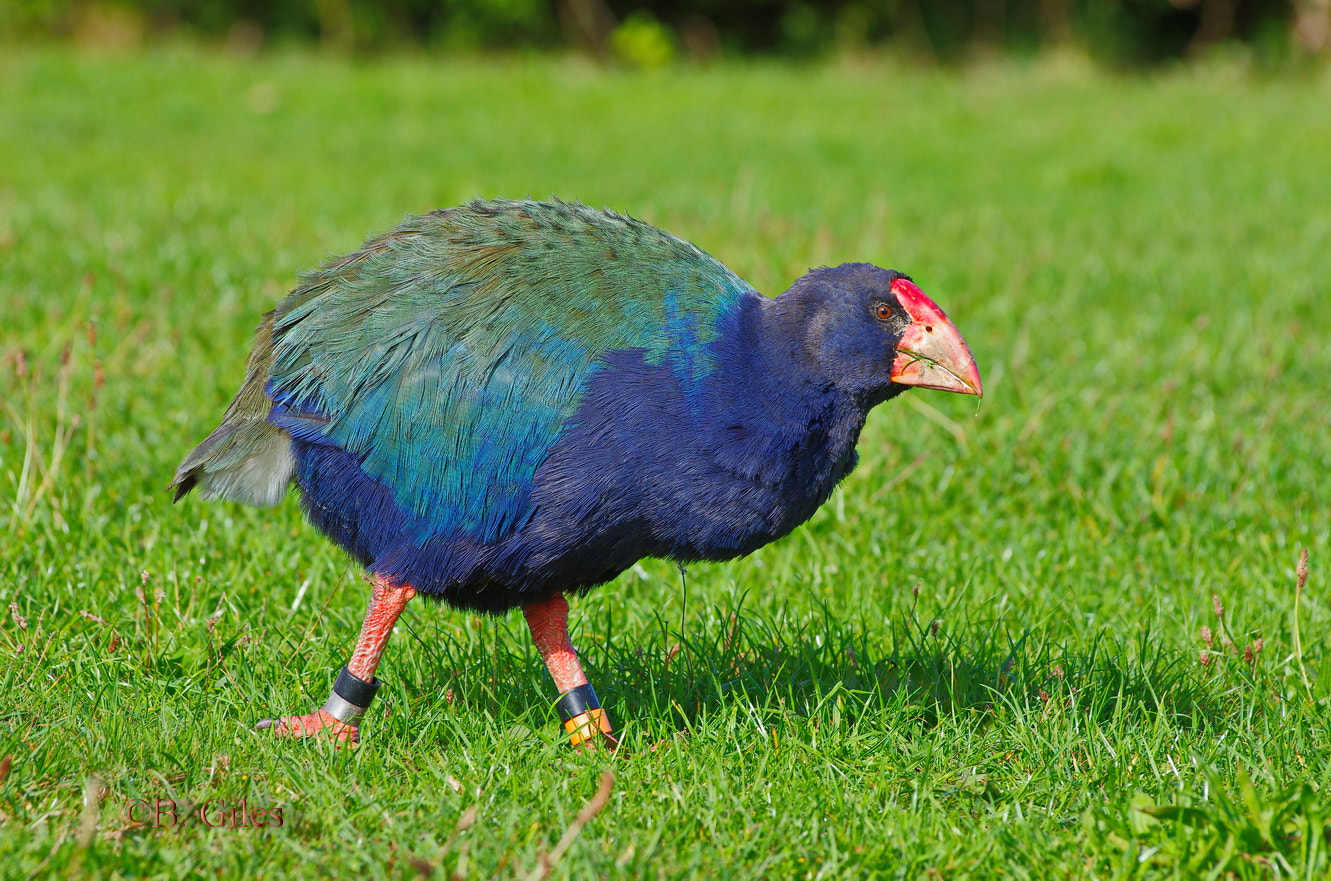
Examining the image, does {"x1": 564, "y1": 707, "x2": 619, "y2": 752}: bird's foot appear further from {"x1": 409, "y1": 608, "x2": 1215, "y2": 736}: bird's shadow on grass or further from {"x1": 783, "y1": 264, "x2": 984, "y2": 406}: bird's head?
{"x1": 783, "y1": 264, "x2": 984, "y2": 406}: bird's head

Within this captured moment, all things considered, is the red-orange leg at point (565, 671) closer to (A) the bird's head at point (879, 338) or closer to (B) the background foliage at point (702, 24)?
(A) the bird's head at point (879, 338)

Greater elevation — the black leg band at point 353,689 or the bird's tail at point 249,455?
the bird's tail at point 249,455

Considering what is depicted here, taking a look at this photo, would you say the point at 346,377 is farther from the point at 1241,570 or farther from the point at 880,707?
the point at 1241,570

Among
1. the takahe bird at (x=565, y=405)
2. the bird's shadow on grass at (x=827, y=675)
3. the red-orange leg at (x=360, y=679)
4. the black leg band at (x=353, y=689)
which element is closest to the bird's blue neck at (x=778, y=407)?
the takahe bird at (x=565, y=405)

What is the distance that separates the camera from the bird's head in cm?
234

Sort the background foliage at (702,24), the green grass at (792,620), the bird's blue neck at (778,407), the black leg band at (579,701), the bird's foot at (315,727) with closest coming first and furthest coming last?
the green grass at (792,620) → the bird's blue neck at (778,407) → the bird's foot at (315,727) → the black leg band at (579,701) → the background foliage at (702,24)

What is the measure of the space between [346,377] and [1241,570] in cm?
215

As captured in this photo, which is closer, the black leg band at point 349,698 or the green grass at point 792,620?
the green grass at point 792,620

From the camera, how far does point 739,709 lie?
2658mm

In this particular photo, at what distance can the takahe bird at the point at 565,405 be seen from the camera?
232cm

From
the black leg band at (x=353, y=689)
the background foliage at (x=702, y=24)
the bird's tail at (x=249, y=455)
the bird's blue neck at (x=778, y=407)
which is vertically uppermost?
the background foliage at (x=702, y=24)

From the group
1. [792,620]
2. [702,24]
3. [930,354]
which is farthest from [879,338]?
[702,24]

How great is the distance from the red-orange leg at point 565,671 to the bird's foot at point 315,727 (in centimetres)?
36

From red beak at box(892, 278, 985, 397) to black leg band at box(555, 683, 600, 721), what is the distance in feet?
2.57
